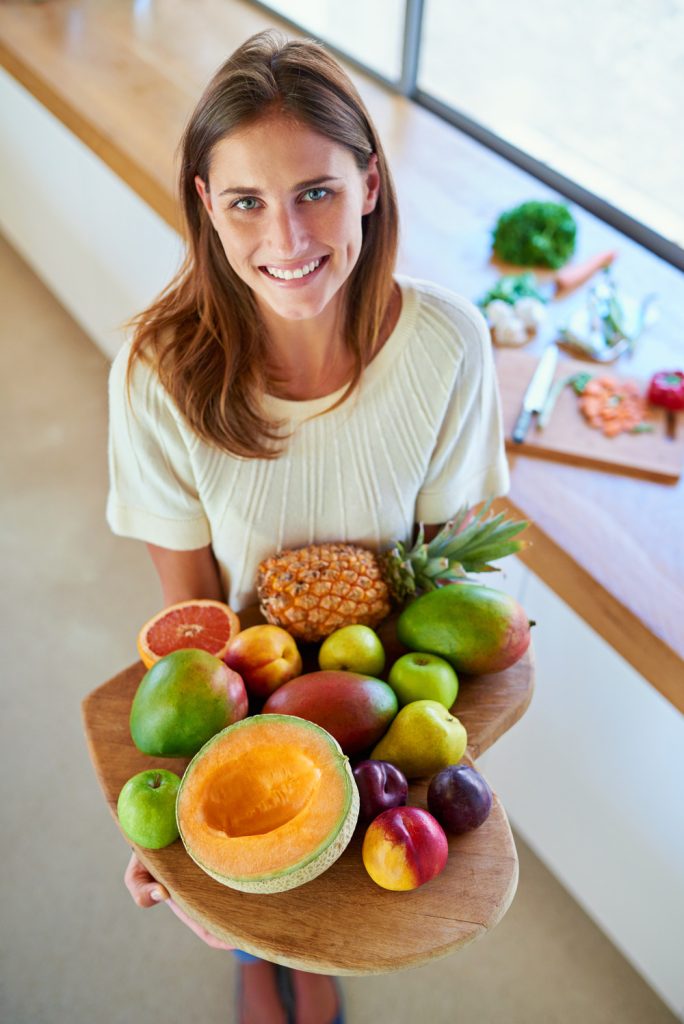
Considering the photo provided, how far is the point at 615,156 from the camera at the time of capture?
2.28 metres

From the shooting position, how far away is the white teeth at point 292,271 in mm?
1137

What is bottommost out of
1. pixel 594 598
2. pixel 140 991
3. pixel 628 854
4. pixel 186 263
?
pixel 140 991

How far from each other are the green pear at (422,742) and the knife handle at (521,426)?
0.80 metres

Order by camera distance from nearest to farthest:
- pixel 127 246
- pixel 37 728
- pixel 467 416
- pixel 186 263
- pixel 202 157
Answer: pixel 202 157
pixel 186 263
pixel 467 416
pixel 37 728
pixel 127 246

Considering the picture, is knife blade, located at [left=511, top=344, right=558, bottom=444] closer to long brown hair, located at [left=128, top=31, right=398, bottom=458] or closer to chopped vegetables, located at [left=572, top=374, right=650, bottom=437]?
chopped vegetables, located at [left=572, top=374, right=650, bottom=437]

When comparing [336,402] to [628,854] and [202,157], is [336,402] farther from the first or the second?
[628,854]

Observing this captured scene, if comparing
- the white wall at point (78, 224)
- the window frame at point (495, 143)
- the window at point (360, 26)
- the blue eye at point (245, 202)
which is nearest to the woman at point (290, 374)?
the blue eye at point (245, 202)

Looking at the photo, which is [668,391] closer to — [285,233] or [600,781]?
[600,781]

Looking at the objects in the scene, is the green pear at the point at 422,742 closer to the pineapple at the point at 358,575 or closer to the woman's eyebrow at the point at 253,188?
the pineapple at the point at 358,575

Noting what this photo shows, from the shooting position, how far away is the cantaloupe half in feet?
3.03

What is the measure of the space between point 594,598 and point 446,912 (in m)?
0.74

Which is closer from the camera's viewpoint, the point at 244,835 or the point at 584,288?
the point at 244,835

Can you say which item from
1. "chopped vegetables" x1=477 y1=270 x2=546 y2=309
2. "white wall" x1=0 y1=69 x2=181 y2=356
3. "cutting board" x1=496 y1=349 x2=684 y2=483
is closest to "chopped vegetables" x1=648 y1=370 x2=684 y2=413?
"cutting board" x1=496 y1=349 x2=684 y2=483

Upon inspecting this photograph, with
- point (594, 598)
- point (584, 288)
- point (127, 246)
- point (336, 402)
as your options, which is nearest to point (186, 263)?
point (336, 402)
